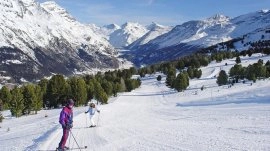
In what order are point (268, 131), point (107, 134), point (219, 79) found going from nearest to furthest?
point (268, 131) → point (107, 134) → point (219, 79)

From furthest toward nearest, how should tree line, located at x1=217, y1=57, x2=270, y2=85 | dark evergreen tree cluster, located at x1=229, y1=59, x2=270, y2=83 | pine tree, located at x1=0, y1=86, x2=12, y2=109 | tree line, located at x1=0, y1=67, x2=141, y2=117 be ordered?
tree line, located at x1=217, y1=57, x2=270, y2=85 < dark evergreen tree cluster, located at x1=229, y1=59, x2=270, y2=83 < pine tree, located at x1=0, y1=86, x2=12, y2=109 < tree line, located at x1=0, y1=67, x2=141, y2=117

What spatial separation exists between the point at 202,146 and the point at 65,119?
833 centimetres

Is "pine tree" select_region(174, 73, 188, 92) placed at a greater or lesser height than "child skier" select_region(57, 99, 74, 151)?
greater

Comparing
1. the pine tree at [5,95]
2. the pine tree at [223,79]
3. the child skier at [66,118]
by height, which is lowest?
the child skier at [66,118]

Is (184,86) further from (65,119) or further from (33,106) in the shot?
(65,119)

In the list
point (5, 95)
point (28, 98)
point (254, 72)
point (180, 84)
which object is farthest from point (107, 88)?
point (254, 72)

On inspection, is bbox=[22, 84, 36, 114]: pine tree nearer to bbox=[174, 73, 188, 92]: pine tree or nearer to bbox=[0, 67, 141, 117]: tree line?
bbox=[0, 67, 141, 117]: tree line

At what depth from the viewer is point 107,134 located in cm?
3509

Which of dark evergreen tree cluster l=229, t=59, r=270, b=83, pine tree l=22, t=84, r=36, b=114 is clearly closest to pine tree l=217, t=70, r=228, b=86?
dark evergreen tree cluster l=229, t=59, r=270, b=83

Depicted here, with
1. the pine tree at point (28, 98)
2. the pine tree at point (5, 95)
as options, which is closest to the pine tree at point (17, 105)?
the pine tree at point (28, 98)

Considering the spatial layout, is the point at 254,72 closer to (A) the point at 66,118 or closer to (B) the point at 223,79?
(B) the point at 223,79

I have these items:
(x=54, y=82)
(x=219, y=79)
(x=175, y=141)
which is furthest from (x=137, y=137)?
(x=219, y=79)

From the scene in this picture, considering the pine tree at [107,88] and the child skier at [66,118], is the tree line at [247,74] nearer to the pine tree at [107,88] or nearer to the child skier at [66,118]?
the pine tree at [107,88]

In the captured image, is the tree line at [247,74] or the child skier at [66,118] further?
the tree line at [247,74]
